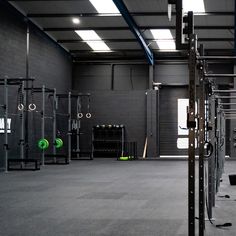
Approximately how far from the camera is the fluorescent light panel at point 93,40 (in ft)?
46.4

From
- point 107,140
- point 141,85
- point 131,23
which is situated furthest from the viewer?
point 141,85

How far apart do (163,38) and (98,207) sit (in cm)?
993

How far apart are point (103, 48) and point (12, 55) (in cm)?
481

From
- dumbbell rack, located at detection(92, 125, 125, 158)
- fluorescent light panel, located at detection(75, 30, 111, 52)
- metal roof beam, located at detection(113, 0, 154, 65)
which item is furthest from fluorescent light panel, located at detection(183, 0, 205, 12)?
dumbbell rack, located at detection(92, 125, 125, 158)

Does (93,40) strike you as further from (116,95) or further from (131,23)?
(131,23)

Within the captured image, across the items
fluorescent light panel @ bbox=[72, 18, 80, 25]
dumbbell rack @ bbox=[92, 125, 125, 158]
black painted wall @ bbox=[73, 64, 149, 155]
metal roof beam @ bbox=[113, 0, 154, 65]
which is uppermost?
fluorescent light panel @ bbox=[72, 18, 80, 25]

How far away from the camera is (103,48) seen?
641 inches

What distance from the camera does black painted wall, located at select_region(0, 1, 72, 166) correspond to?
461 inches

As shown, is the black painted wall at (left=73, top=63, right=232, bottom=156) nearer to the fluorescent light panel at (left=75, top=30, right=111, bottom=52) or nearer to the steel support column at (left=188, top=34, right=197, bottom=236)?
the fluorescent light panel at (left=75, top=30, right=111, bottom=52)

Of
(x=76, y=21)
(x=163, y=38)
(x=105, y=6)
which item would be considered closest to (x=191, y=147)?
(x=105, y=6)

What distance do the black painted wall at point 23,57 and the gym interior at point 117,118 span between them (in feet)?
0.11

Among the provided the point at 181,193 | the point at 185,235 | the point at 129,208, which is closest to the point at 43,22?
the point at 181,193

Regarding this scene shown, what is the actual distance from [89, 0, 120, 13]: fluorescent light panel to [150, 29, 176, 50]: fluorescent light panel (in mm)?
2210

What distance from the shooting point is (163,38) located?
14.6 m
